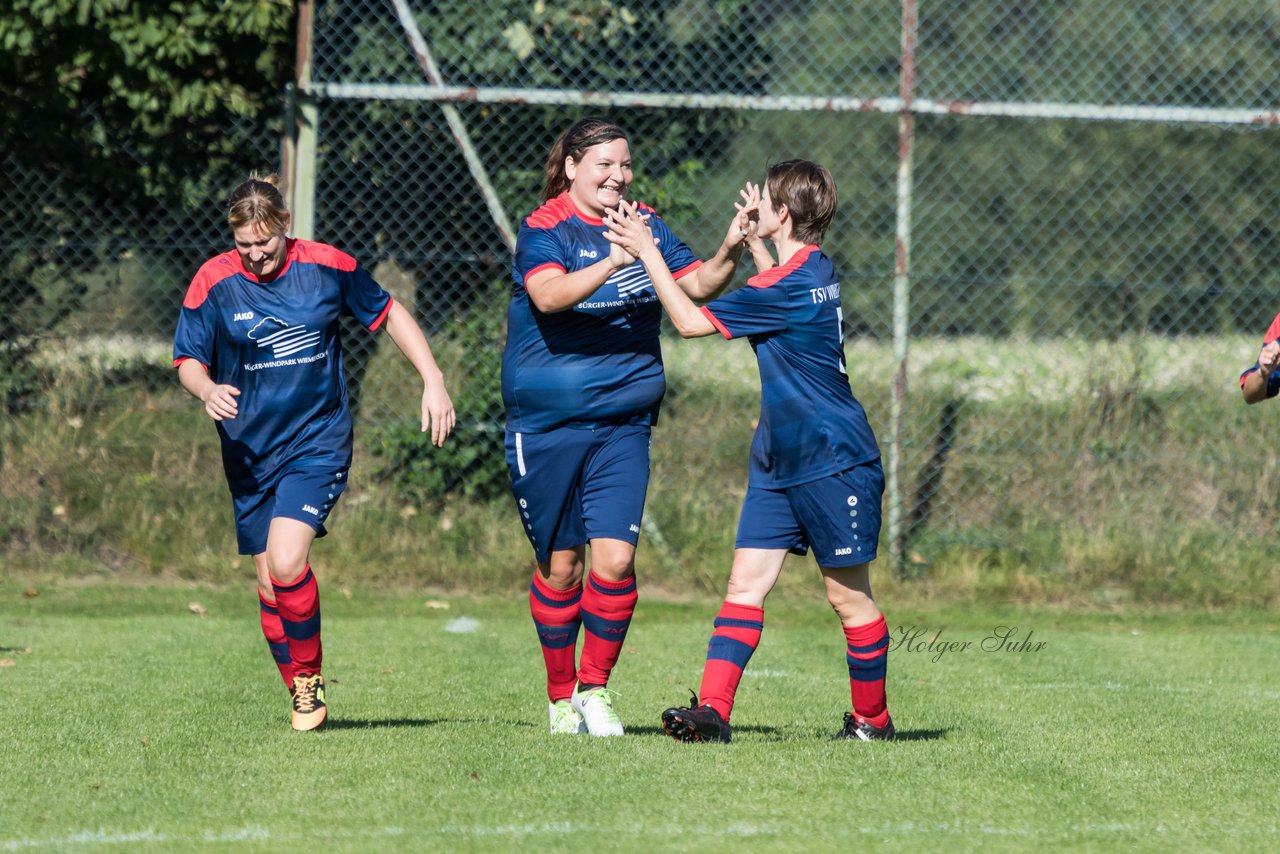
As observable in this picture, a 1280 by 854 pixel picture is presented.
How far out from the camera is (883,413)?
969 centimetres

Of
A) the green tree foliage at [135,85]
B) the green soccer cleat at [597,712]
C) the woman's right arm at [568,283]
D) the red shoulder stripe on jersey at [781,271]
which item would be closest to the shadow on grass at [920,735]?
the green soccer cleat at [597,712]

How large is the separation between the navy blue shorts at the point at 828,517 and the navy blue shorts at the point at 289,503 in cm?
145

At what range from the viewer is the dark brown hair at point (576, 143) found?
16.7 ft

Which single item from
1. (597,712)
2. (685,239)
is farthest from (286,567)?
(685,239)

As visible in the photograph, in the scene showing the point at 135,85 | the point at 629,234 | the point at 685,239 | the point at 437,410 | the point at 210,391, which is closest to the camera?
the point at 629,234

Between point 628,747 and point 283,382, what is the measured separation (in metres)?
1.75

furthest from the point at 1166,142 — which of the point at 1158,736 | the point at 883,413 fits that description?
the point at 1158,736

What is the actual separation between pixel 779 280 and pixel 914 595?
455 cm

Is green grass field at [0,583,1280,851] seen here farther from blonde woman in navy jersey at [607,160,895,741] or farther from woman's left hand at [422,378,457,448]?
woman's left hand at [422,378,457,448]

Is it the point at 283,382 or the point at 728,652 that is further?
the point at 283,382

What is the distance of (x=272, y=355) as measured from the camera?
205 inches

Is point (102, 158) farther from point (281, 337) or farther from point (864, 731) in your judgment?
point (864, 731)

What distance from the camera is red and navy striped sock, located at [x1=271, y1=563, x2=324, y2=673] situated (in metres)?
5.13

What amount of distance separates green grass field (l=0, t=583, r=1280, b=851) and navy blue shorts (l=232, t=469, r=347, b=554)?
67 cm
